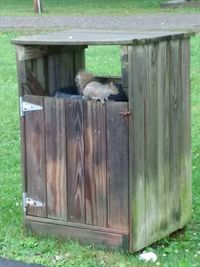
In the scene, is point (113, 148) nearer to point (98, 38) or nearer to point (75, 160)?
point (75, 160)

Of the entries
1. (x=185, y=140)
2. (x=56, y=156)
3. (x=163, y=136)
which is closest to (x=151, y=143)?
(x=163, y=136)

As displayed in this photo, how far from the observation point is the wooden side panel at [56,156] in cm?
498

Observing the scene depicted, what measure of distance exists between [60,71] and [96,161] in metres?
0.95

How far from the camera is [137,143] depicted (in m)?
4.80

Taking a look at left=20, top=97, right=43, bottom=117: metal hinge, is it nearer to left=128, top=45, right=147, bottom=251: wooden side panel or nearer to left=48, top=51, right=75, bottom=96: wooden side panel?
left=48, top=51, right=75, bottom=96: wooden side panel

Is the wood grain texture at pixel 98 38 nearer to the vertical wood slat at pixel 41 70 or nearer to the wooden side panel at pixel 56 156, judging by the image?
the vertical wood slat at pixel 41 70

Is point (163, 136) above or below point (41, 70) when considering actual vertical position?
below

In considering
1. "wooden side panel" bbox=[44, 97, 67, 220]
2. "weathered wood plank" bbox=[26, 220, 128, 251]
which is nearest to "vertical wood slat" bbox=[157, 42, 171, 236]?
"weathered wood plank" bbox=[26, 220, 128, 251]

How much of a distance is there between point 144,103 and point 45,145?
2.25 ft

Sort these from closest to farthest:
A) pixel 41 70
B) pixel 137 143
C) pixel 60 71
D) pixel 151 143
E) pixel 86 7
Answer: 1. pixel 137 143
2. pixel 151 143
3. pixel 41 70
4. pixel 60 71
5. pixel 86 7

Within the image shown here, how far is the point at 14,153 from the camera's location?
7742 mm

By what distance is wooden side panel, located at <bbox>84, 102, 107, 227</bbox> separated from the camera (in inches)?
191

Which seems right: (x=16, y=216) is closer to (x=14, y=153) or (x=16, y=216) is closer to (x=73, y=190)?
(x=73, y=190)

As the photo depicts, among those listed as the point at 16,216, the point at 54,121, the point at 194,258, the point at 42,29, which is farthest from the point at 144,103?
the point at 42,29
